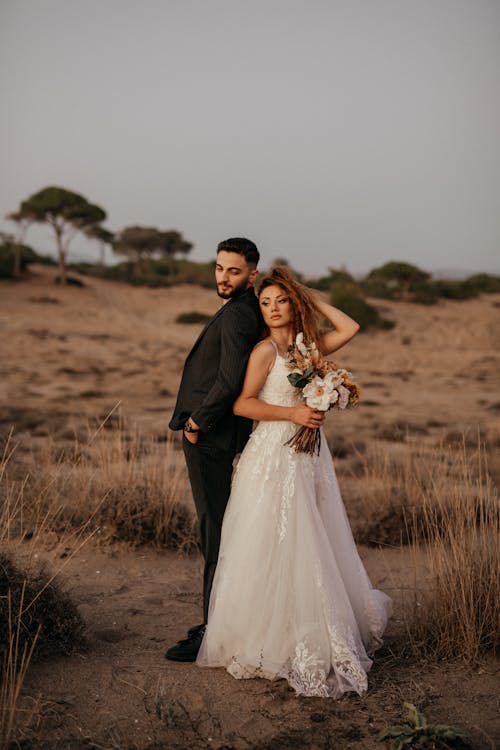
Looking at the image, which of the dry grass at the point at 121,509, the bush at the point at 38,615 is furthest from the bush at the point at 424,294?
the bush at the point at 38,615

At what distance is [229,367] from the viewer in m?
3.69

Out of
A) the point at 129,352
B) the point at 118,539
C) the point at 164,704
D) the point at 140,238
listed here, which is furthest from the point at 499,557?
the point at 140,238

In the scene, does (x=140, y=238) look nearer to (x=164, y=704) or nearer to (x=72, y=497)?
(x=72, y=497)

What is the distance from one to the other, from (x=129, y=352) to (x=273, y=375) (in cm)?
1796

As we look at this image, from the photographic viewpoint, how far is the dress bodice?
147 inches

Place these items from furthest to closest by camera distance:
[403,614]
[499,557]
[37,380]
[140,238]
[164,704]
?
[140,238], [37,380], [403,614], [499,557], [164,704]

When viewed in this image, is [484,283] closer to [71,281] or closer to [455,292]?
[455,292]

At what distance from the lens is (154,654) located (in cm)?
410

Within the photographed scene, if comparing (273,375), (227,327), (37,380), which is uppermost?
(227,327)

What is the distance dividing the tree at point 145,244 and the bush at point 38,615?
44.0 m

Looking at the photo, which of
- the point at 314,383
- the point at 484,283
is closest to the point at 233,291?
the point at 314,383

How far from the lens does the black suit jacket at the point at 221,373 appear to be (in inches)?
145

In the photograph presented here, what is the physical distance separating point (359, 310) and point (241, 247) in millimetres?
24957

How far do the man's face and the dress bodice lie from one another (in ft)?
Result: 1.19
